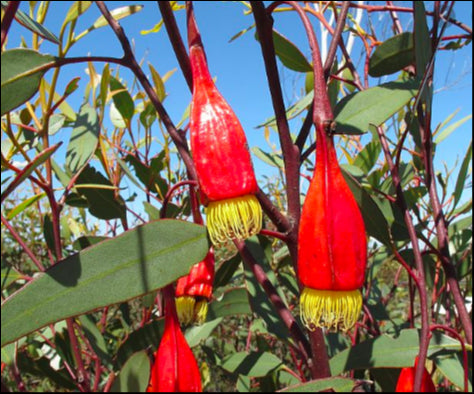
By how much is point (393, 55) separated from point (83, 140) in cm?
54

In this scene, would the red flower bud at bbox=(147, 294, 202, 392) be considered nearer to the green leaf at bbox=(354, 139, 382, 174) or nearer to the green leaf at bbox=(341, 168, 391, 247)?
the green leaf at bbox=(341, 168, 391, 247)

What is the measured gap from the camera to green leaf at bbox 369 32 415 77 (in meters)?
0.73

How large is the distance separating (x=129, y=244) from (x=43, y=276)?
83 millimetres

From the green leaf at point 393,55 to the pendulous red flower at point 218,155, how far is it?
35cm

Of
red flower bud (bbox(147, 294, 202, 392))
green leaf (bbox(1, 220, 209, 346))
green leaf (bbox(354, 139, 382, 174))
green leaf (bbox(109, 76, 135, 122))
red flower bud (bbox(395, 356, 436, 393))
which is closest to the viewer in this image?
green leaf (bbox(1, 220, 209, 346))

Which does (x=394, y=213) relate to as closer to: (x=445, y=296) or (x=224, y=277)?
(x=224, y=277)

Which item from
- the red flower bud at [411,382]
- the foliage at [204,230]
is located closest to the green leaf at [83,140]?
the foliage at [204,230]

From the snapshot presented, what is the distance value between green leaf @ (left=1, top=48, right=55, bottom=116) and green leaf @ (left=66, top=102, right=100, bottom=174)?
1.11 ft

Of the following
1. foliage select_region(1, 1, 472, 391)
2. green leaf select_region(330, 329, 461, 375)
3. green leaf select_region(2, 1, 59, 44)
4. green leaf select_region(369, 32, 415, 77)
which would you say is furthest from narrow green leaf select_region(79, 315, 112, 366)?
green leaf select_region(369, 32, 415, 77)

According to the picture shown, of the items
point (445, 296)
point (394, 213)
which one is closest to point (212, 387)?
point (445, 296)

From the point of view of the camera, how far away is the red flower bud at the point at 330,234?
434mm

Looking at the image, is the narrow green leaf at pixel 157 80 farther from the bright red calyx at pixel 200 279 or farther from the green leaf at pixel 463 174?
the green leaf at pixel 463 174

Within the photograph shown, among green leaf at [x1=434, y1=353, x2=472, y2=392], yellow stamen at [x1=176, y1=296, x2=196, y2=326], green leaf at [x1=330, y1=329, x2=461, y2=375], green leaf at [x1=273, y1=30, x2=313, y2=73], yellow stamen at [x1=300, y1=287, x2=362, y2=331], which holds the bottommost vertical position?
green leaf at [x1=434, y1=353, x2=472, y2=392]

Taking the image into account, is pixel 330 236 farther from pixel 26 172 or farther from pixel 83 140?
pixel 83 140
